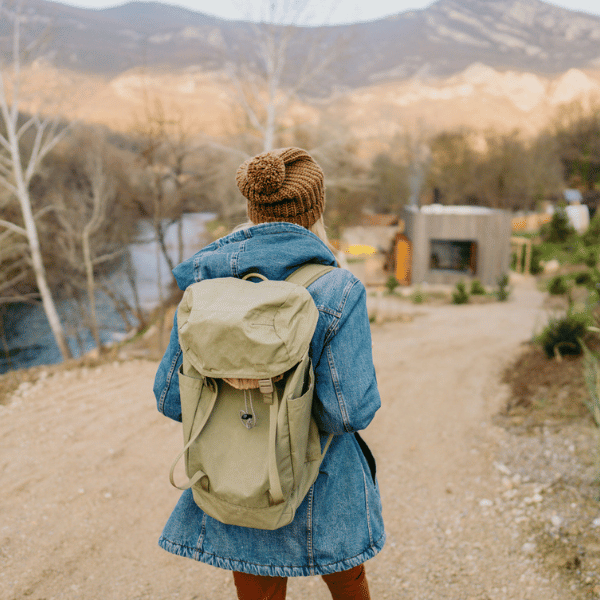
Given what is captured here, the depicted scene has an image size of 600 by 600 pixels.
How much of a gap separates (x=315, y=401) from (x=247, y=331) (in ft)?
1.13

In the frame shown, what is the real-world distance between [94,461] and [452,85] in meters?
96.6

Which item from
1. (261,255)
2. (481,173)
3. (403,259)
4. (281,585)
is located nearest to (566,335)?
(281,585)

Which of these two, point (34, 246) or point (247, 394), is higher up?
point (247, 394)

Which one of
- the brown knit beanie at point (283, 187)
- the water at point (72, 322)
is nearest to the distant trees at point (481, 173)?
the water at point (72, 322)

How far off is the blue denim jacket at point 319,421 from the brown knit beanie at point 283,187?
3.7 inches

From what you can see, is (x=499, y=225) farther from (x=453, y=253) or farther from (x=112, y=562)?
(x=112, y=562)

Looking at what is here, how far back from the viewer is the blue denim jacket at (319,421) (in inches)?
43.0

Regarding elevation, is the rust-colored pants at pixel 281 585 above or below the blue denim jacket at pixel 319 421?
below

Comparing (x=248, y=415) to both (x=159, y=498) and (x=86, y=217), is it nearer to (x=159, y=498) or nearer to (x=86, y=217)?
(x=159, y=498)

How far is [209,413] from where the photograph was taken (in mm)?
1013

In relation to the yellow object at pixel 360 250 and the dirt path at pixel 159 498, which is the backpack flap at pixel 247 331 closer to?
the dirt path at pixel 159 498

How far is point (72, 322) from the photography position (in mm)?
15750

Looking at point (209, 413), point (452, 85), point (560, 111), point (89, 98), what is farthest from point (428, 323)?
point (452, 85)

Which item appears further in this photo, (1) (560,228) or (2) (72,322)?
(1) (560,228)
